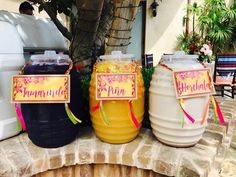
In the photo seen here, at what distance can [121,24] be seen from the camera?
4.14 ft

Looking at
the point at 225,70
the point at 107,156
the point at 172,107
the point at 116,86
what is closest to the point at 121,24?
the point at 116,86

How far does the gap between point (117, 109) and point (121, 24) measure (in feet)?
1.61

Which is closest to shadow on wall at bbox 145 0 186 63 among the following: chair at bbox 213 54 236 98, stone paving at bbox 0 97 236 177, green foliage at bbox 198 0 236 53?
green foliage at bbox 198 0 236 53

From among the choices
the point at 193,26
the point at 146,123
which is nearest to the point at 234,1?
the point at 193,26

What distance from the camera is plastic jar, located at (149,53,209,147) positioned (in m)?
0.98

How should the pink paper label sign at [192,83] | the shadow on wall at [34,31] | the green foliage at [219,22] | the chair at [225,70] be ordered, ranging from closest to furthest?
1. the pink paper label sign at [192,83]
2. the shadow on wall at [34,31]
3. the chair at [225,70]
4. the green foliage at [219,22]

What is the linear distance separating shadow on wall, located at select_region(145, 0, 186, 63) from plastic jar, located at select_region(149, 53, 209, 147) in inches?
196

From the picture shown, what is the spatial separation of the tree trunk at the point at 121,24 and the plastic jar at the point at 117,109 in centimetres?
27

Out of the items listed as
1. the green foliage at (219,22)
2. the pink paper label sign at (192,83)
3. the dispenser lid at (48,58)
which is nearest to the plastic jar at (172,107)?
the pink paper label sign at (192,83)

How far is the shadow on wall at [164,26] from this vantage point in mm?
5652

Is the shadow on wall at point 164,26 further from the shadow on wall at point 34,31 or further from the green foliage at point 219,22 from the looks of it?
the shadow on wall at point 34,31

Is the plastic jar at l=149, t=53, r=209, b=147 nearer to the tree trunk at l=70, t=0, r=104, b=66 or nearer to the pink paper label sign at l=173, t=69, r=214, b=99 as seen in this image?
the pink paper label sign at l=173, t=69, r=214, b=99

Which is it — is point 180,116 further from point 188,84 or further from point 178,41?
point 178,41

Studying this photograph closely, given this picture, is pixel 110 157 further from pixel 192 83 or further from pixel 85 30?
pixel 85 30
